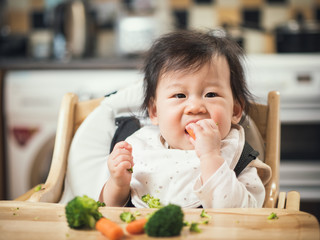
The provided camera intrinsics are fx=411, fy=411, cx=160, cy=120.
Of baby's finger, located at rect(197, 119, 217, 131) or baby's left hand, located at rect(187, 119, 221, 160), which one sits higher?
baby's finger, located at rect(197, 119, 217, 131)

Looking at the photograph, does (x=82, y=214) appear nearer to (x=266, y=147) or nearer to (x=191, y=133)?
(x=191, y=133)

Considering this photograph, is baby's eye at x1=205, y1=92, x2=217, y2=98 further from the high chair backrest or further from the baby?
the high chair backrest

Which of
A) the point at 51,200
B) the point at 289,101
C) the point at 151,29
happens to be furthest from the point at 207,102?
the point at 151,29

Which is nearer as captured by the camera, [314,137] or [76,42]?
[314,137]

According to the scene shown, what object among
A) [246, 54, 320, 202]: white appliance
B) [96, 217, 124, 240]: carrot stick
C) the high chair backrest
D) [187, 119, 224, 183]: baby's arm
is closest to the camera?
[96, 217, 124, 240]: carrot stick

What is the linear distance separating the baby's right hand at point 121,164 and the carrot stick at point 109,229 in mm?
227

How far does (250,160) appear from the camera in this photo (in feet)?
3.44

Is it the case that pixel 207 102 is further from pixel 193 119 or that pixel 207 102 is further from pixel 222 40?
pixel 222 40

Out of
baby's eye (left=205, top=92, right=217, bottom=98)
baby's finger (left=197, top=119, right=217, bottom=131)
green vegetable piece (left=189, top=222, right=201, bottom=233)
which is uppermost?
baby's eye (left=205, top=92, right=217, bottom=98)

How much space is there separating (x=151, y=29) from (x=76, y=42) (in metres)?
0.47

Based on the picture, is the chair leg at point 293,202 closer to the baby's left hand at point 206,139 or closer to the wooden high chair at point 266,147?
the wooden high chair at point 266,147

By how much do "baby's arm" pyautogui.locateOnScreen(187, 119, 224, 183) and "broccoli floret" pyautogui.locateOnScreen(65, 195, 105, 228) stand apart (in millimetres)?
273

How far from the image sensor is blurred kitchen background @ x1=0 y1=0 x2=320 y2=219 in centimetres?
222

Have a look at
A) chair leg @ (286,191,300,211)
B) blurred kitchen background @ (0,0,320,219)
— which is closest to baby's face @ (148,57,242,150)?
chair leg @ (286,191,300,211)
